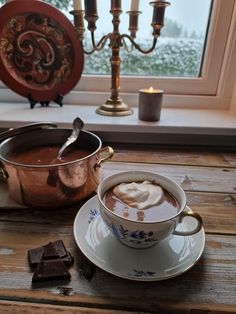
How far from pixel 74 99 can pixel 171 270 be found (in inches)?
29.2

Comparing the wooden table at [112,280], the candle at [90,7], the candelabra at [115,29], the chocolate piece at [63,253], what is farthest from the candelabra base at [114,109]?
the chocolate piece at [63,253]

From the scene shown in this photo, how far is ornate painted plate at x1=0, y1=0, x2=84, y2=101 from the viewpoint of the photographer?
0.74 meters

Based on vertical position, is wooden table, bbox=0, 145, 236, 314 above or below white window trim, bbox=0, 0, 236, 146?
below

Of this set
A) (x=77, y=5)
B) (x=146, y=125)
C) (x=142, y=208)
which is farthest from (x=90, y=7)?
(x=142, y=208)

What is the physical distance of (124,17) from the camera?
84 cm

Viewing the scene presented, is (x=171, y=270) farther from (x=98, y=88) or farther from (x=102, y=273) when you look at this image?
(x=98, y=88)

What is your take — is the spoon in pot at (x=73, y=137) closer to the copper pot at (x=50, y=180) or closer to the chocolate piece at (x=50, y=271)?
the copper pot at (x=50, y=180)

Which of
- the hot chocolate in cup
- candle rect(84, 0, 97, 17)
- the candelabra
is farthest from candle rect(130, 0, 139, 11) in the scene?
the hot chocolate in cup

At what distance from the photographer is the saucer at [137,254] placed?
34 cm

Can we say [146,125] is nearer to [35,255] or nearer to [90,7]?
[90,7]

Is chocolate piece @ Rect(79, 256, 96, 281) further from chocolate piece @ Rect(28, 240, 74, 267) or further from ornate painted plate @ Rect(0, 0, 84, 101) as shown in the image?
ornate painted plate @ Rect(0, 0, 84, 101)

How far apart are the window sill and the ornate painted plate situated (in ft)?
0.25

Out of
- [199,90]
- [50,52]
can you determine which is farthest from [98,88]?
[199,90]

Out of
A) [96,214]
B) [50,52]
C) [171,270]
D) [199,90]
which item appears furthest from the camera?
[199,90]
